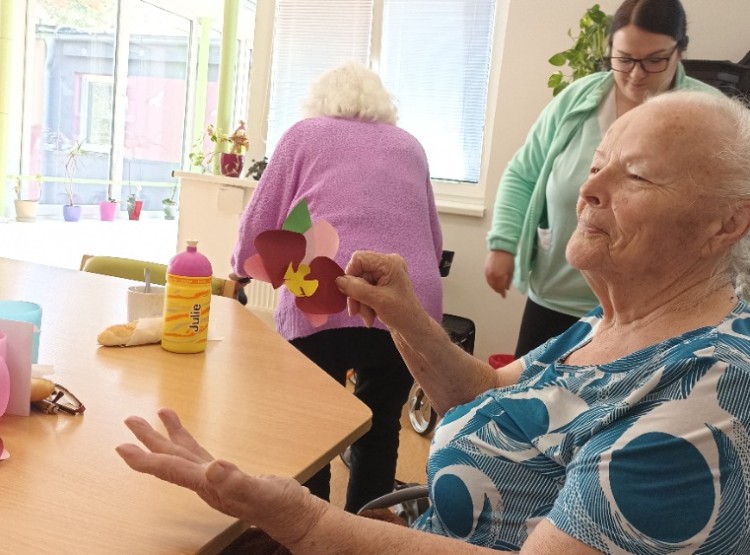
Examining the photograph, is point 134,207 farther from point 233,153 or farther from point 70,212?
point 233,153

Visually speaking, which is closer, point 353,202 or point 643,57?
point 353,202

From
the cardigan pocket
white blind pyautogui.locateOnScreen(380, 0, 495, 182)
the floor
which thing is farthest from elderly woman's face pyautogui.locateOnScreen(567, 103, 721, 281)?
white blind pyautogui.locateOnScreen(380, 0, 495, 182)

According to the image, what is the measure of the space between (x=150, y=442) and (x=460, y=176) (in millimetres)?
3342

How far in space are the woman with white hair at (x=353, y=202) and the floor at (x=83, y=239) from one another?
171 cm

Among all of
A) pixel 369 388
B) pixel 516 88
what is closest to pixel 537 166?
pixel 369 388

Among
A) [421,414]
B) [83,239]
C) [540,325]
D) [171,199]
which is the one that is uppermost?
[540,325]

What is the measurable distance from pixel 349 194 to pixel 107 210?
25.7 ft

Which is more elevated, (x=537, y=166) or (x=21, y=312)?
(x=537, y=166)

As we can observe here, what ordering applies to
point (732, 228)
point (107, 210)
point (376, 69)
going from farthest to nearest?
point (107, 210) < point (376, 69) < point (732, 228)

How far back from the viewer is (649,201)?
1006 mm

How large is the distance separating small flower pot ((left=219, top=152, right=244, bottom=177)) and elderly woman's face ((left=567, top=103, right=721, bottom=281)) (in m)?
3.34

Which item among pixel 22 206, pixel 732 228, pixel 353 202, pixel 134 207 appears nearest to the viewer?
pixel 732 228

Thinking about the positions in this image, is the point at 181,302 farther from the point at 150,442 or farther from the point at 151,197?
the point at 151,197

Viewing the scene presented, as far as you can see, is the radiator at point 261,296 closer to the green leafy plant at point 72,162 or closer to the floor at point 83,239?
the floor at point 83,239
